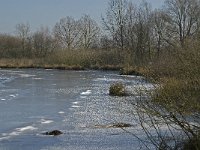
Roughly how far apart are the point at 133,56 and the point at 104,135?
148 feet

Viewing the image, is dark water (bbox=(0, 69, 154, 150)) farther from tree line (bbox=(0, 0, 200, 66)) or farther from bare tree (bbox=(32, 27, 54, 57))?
bare tree (bbox=(32, 27, 54, 57))

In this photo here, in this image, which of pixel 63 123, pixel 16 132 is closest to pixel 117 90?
pixel 63 123

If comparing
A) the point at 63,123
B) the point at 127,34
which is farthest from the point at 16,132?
the point at 127,34

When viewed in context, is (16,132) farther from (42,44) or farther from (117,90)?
(42,44)

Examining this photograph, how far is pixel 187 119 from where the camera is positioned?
698 cm

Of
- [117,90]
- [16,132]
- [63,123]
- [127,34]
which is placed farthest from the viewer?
[127,34]

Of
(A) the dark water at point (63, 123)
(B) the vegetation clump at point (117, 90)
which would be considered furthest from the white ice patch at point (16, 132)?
(B) the vegetation clump at point (117, 90)

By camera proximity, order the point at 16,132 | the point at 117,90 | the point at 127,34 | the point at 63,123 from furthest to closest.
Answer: the point at 127,34 < the point at 117,90 < the point at 63,123 < the point at 16,132

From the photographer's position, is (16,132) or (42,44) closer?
(16,132)

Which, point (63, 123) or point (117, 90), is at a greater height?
point (117, 90)

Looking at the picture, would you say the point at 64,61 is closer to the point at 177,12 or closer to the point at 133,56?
the point at 133,56

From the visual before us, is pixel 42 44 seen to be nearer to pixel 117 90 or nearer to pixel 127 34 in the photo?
pixel 127 34

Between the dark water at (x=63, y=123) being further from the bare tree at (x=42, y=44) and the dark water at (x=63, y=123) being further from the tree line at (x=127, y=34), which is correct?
the bare tree at (x=42, y=44)

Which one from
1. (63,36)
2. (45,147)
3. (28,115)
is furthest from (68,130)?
(63,36)
